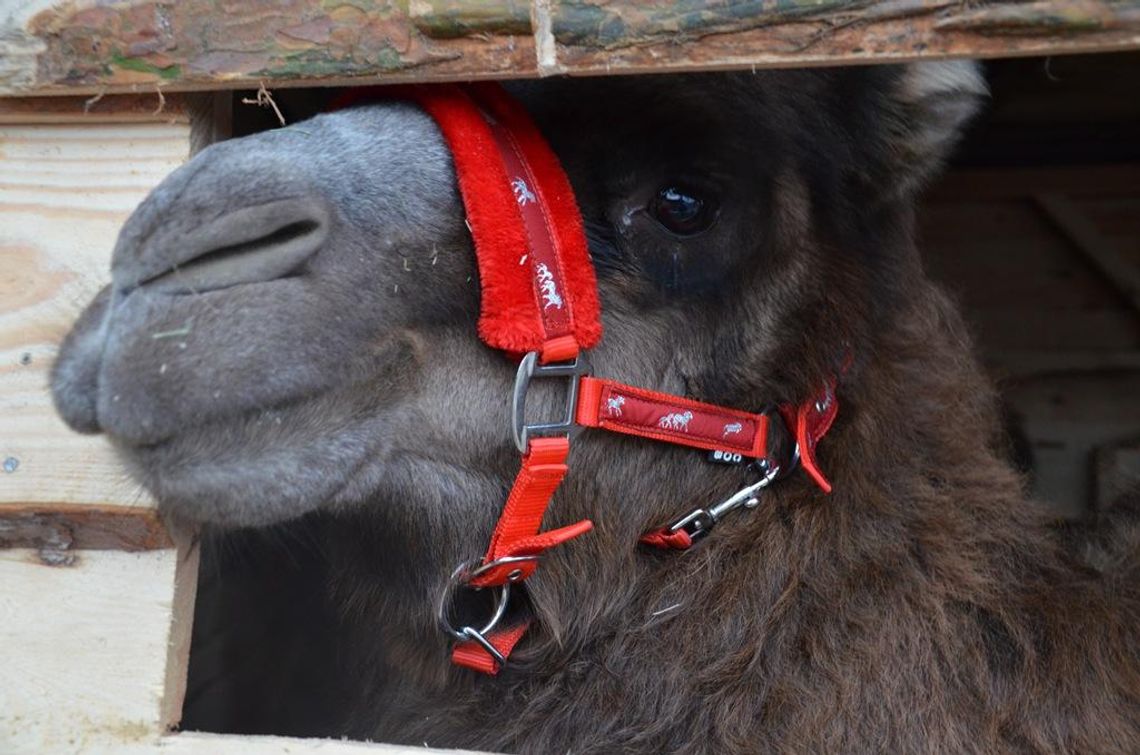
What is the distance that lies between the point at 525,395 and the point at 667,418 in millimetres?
323

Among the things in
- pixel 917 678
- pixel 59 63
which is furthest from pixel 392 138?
pixel 917 678

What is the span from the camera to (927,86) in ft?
8.14

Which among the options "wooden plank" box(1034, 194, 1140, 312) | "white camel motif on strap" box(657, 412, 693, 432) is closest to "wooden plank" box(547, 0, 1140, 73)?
"white camel motif on strap" box(657, 412, 693, 432)

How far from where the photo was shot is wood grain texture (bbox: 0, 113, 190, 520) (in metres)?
2.08

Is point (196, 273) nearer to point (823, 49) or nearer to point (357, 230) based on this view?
point (357, 230)

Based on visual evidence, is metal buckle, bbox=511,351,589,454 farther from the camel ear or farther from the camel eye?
the camel ear

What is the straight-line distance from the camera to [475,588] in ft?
7.45

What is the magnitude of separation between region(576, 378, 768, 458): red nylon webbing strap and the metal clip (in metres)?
0.06

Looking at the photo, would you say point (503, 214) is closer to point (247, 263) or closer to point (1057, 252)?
point (247, 263)

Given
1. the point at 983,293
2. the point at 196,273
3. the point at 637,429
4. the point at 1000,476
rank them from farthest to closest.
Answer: the point at 983,293 < the point at 1000,476 < the point at 637,429 < the point at 196,273

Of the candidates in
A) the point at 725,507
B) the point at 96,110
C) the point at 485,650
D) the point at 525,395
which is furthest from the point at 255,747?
the point at 96,110

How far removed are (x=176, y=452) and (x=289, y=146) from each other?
1.66 feet

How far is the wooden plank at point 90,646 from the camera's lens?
2043 millimetres

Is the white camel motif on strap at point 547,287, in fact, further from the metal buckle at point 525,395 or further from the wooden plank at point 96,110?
the wooden plank at point 96,110
